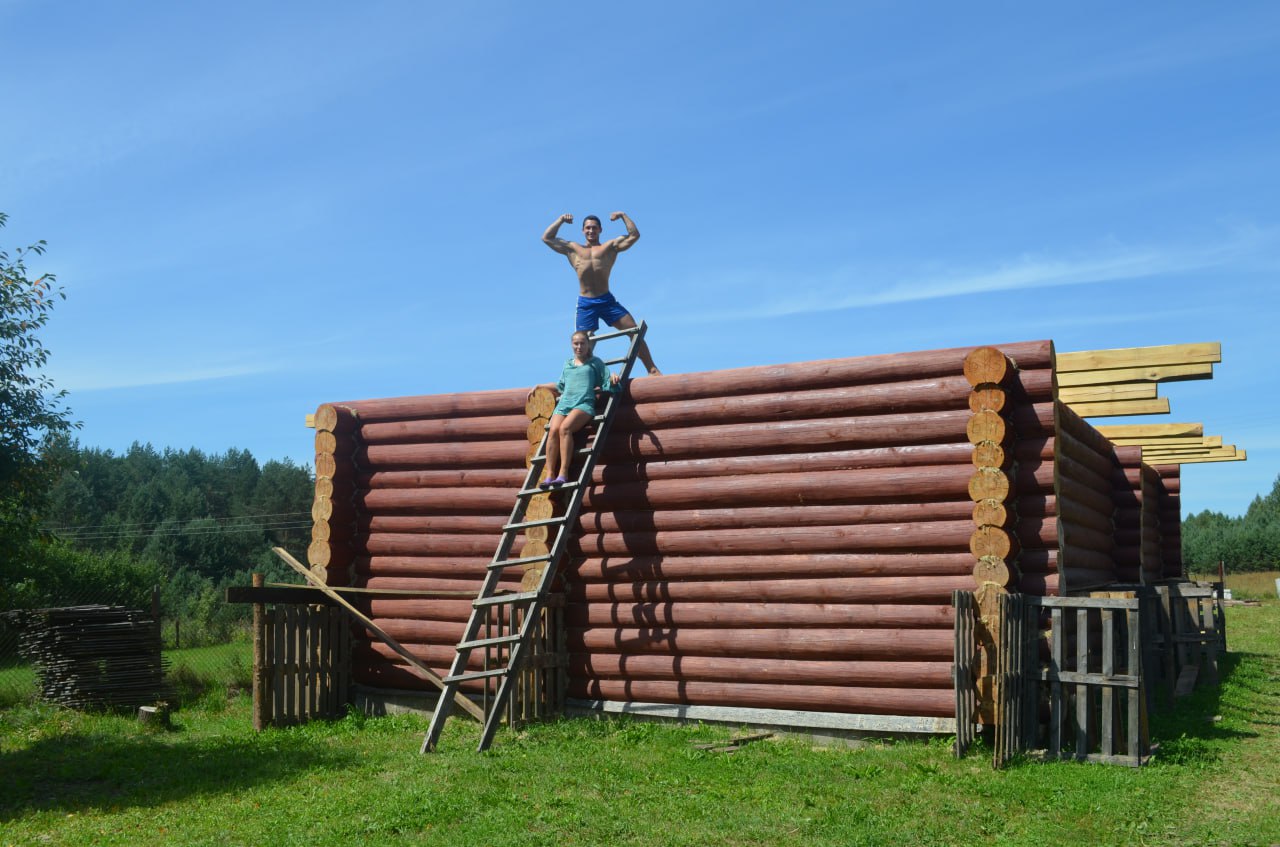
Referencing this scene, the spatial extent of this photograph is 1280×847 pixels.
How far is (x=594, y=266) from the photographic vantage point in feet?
45.3

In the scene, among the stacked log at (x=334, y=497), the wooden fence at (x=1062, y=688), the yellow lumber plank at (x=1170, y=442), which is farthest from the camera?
the yellow lumber plank at (x=1170, y=442)

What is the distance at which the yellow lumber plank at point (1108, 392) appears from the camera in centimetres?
1587

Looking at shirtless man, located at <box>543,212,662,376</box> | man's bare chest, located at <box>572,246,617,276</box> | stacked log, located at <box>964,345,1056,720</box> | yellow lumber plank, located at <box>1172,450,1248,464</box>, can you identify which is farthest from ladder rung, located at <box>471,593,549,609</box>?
yellow lumber plank, located at <box>1172,450,1248,464</box>

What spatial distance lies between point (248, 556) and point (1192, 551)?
4703cm

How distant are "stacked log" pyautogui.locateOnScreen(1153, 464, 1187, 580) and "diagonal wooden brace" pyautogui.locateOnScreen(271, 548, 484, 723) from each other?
15737mm

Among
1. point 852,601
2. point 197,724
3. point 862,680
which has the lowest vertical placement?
point 197,724

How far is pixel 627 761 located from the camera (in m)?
10.5

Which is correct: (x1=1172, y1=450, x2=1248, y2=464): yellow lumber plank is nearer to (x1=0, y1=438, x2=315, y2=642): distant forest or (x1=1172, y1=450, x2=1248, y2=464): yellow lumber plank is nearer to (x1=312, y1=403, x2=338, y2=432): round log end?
(x1=312, y1=403, x2=338, y2=432): round log end

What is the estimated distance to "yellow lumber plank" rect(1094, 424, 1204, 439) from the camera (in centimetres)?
1941

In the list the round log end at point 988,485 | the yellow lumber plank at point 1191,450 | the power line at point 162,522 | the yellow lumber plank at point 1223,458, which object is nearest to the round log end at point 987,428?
the round log end at point 988,485

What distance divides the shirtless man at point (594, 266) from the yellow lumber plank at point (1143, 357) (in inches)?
258

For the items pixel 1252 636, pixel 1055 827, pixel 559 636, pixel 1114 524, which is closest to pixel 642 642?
pixel 559 636

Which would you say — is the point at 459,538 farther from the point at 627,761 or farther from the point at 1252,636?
the point at 1252,636

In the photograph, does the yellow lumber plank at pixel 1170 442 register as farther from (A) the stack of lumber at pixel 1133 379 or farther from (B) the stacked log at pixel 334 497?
(B) the stacked log at pixel 334 497
